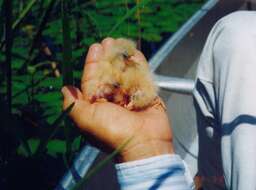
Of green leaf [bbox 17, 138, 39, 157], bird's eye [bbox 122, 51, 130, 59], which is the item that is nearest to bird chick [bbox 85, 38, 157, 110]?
bird's eye [bbox 122, 51, 130, 59]

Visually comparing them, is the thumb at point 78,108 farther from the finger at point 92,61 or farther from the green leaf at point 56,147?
the green leaf at point 56,147

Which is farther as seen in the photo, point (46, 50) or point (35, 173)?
point (46, 50)

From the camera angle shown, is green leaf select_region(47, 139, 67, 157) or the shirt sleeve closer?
the shirt sleeve

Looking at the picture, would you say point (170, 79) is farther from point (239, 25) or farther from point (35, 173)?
point (239, 25)

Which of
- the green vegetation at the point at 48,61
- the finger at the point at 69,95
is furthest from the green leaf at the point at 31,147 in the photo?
A: the finger at the point at 69,95

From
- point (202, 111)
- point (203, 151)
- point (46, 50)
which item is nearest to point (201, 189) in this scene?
point (203, 151)

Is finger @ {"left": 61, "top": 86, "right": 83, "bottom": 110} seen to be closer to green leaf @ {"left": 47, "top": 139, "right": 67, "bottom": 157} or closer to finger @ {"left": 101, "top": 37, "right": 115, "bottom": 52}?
finger @ {"left": 101, "top": 37, "right": 115, "bottom": 52}

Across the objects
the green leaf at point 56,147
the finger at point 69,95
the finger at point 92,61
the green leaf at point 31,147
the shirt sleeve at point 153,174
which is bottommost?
the green leaf at point 56,147
